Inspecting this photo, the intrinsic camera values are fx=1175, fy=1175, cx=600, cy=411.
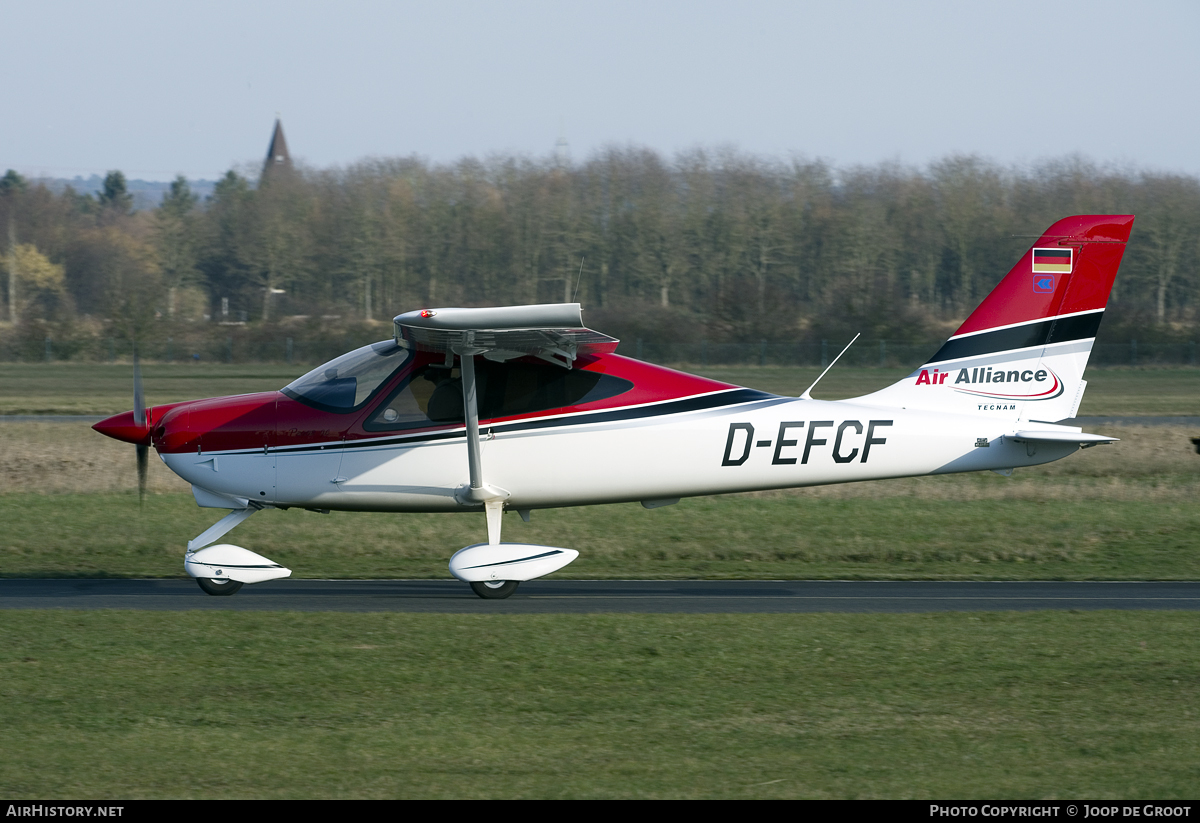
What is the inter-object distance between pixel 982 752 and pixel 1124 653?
2.86 metres

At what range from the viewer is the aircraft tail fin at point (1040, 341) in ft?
35.2

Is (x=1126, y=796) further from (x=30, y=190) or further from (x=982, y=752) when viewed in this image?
(x=30, y=190)

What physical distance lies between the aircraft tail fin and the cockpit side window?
8.58ft

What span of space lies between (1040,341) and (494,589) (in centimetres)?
547

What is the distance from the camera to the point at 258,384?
37.4 meters

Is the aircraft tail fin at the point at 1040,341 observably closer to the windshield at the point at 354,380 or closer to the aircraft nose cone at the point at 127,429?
the windshield at the point at 354,380

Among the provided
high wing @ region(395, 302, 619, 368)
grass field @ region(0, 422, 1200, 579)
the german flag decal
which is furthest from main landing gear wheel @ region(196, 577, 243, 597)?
the german flag decal

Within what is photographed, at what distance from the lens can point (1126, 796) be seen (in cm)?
523

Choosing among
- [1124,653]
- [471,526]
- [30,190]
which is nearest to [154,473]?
[471,526]

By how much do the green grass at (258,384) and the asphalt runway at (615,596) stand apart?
67.3 feet

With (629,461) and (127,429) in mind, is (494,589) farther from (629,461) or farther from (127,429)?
(127,429)

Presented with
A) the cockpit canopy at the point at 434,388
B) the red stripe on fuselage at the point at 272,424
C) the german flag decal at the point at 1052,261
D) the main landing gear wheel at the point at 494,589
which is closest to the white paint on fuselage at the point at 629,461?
the red stripe on fuselage at the point at 272,424

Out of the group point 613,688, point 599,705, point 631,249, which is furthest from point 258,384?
point 599,705

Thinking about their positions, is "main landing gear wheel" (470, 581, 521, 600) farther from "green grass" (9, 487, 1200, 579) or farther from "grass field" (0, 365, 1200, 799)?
"green grass" (9, 487, 1200, 579)
